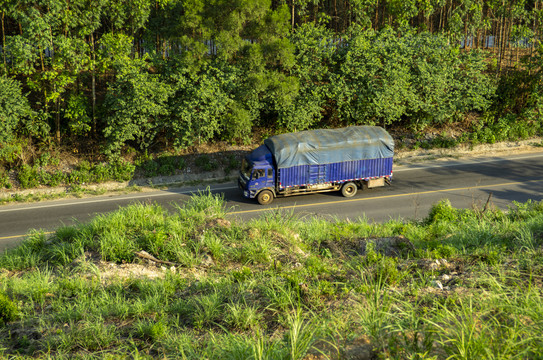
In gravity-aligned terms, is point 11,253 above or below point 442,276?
below

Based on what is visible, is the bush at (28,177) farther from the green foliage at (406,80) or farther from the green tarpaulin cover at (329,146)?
the green foliage at (406,80)

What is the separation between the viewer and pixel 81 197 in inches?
859

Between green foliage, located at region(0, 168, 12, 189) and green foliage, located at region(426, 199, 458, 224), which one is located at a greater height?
green foliage, located at region(426, 199, 458, 224)

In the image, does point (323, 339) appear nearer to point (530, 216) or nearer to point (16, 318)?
point (16, 318)

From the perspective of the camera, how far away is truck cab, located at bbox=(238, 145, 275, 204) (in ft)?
66.2

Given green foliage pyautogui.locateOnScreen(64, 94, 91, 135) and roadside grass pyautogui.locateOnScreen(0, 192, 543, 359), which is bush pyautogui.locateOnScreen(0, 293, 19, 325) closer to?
roadside grass pyautogui.locateOnScreen(0, 192, 543, 359)

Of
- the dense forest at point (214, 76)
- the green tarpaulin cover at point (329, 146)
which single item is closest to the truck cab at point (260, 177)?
the green tarpaulin cover at point (329, 146)

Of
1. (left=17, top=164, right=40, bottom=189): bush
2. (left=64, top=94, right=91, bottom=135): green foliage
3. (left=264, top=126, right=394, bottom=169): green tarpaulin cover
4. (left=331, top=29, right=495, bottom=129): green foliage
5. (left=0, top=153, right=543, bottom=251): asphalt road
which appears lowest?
(left=0, top=153, right=543, bottom=251): asphalt road

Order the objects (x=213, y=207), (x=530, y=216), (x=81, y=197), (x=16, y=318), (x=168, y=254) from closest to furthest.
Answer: (x=16, y=318) < (x=168, y=254) < (x=213, y=207) < (x=530, y=216) < (x=81, y=197)

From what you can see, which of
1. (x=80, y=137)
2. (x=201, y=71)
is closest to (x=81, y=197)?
(x=80, y=137)

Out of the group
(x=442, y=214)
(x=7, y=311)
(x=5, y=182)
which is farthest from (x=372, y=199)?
(x=5, y=182)

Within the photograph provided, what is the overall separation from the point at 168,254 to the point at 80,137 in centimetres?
1591

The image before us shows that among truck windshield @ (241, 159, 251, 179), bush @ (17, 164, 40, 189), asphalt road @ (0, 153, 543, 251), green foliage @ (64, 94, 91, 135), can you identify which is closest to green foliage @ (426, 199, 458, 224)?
asphalt road @ (0, 153, 543, 251)

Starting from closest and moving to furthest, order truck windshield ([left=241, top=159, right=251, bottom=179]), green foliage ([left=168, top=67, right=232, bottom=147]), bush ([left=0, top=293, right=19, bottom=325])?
bush ([left=0, top=293, right=19, bottom=325]) → truck windshield ([left=241, top=159, right=251, bottom=179]) → green foliage ([left=168, top=67, right=232, bottom=147])
